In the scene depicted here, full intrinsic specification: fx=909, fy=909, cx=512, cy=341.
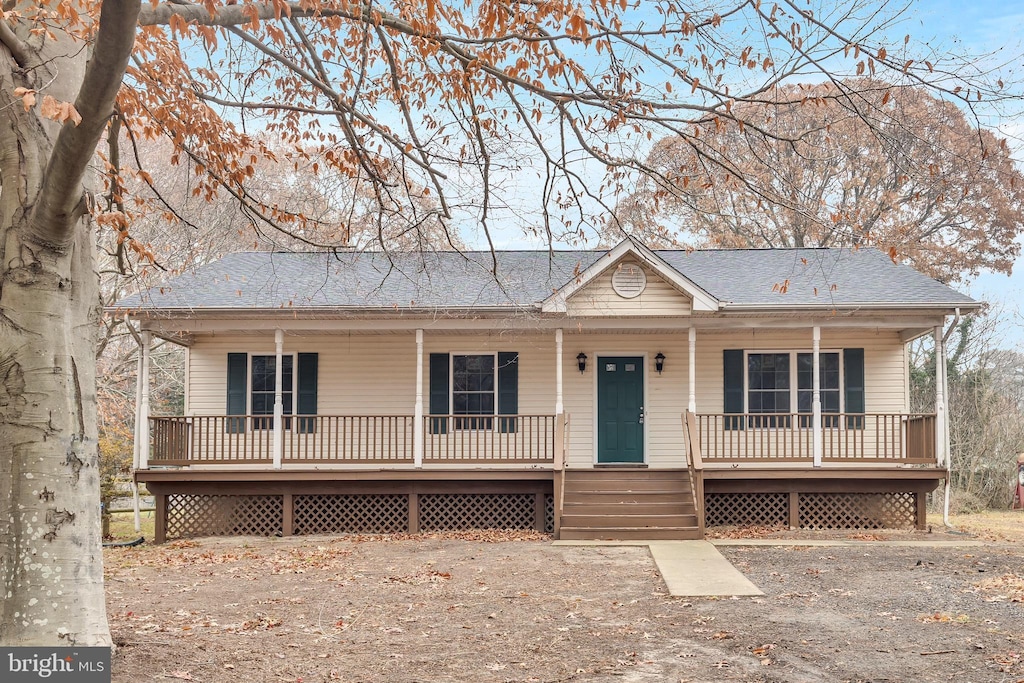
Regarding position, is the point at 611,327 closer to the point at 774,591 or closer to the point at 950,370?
the point at 774,591

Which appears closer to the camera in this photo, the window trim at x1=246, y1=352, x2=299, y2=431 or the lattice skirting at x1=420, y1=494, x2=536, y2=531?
the lattice skirting at x1=420, y1=494, x2=536, y2=531

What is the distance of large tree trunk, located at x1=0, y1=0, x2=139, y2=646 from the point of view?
523 centimetres

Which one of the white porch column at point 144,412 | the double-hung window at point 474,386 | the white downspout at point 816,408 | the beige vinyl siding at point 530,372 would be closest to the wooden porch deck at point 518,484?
the white porch column at point 144,412

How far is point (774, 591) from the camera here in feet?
31.7

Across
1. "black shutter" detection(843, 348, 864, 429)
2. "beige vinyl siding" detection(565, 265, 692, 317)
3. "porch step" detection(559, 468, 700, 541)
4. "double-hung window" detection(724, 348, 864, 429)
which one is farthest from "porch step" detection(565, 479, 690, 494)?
"black shutter" detection(843, 348, 864, 429)

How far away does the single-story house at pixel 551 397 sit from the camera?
14.9 m

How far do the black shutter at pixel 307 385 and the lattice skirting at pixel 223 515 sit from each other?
170 cm

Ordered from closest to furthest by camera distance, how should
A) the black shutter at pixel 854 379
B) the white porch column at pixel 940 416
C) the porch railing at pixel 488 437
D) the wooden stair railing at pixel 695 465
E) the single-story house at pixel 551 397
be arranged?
the wooden stair railing at pixel 695 465 → the white porch column at pixel 940 416 → the single-story house at pixel 551 397 → the porch railing at pixel 488 437 → the black shutter at pixel 854 379

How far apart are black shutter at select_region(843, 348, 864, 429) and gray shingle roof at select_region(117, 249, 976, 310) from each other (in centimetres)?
118

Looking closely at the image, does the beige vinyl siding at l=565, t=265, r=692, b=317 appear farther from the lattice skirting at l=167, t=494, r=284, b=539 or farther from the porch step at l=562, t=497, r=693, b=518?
the lattice skirting at l=167, t=494, r=284, b=539

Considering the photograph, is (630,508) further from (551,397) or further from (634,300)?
(634,300)

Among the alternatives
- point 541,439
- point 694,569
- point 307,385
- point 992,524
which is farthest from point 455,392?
point 992,524

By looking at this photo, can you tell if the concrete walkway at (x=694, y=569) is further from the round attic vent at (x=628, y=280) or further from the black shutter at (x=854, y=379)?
the black shutter at (x=854, y=379)

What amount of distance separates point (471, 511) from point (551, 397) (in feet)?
8.86
